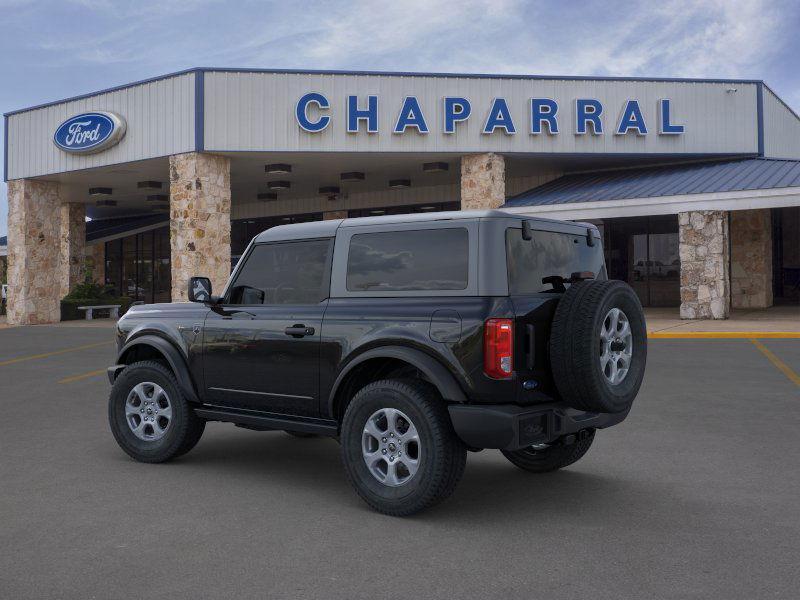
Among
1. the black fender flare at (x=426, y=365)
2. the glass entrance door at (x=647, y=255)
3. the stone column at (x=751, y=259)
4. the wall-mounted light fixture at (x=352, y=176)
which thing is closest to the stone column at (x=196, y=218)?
the wall-mounted light fixture at (x=352, y=176)

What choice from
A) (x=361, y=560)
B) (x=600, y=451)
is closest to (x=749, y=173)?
(x=600, y=451)

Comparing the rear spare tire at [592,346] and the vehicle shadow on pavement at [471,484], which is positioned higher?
the rear spare tire at [592,346]

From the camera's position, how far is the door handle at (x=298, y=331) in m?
5.52

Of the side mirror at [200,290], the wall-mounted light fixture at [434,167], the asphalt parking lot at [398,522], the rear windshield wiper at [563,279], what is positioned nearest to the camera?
the asphalt parking lot at [398,522]

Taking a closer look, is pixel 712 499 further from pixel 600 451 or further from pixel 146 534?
pixel 146 534

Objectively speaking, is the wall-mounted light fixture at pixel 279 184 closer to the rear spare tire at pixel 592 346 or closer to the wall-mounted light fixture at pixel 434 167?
the wall-mounted light fixture at pixel 434 167

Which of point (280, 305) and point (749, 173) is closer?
point (280, 305)

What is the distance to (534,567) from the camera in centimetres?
401

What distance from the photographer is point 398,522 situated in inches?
190

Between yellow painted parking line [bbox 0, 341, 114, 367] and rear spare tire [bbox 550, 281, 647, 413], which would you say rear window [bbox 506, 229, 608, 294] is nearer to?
rear spare tire [bbox 550, 281, 647, 413]

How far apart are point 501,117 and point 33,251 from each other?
53.9 ft

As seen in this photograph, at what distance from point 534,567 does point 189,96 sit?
69.3 feet

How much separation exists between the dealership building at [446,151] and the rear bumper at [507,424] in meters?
17.4

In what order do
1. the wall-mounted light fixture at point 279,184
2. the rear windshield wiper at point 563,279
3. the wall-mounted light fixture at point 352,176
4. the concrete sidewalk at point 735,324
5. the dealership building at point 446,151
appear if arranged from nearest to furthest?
1. the rear windshield wiper at point 563,279
2. the concrete sidewalk at point 735,324
3. the dealership building at point 446,151
4. the wall-mounted light fixture at point 352,176
5. the wall-mounted light fixture at point 279,184
